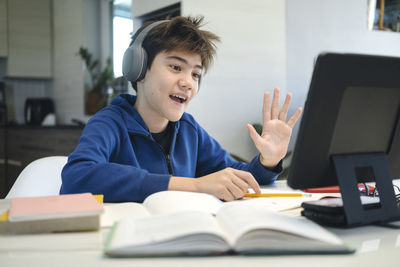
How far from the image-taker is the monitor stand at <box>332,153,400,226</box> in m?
0.68

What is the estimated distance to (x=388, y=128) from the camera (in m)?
0.76

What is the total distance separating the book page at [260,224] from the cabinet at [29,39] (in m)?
4.28

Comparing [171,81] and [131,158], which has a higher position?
[171,81]

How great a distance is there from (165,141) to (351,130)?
800 mm

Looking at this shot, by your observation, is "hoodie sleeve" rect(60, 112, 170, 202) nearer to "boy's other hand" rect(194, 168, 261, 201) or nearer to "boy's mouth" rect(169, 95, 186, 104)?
"boy's other hand" rect(194, 168, 261, 201)

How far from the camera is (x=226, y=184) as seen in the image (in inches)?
36.7

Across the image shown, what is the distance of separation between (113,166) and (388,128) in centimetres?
62

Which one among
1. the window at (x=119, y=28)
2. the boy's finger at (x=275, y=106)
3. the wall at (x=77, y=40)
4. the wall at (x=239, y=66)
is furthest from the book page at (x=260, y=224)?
the wall at (x=77, y=40)

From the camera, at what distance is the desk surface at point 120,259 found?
52 cm

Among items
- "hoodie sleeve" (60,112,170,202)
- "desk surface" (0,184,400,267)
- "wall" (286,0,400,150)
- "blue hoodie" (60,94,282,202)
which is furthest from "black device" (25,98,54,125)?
"desk surface" (0,184,400,267)

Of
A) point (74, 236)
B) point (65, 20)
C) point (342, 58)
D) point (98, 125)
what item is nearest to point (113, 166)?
point (98, 125)

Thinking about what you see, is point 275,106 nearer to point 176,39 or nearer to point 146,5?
point 176,39

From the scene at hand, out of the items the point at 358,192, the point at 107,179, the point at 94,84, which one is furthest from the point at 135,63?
the point at 94,84

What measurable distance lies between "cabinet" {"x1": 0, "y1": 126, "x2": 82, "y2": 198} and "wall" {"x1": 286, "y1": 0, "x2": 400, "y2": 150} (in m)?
1.86
